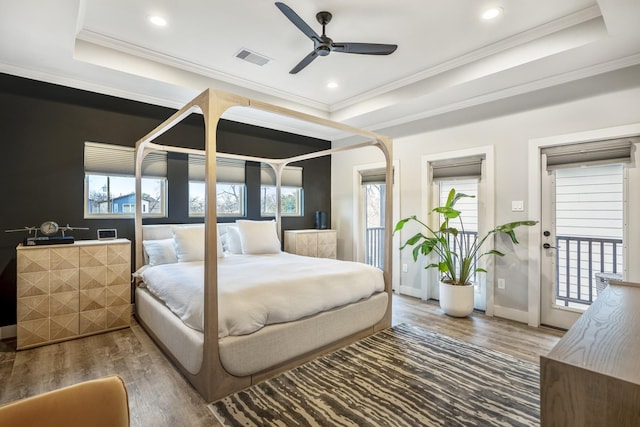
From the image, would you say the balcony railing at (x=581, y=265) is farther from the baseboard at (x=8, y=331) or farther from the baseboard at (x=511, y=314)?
the baseboard at (x=8, y=331)

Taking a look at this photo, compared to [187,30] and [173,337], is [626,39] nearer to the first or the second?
[187,30]

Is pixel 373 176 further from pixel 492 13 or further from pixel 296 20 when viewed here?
pixel 296 20

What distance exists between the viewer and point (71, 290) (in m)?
3.02

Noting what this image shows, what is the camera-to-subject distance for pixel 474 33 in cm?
299

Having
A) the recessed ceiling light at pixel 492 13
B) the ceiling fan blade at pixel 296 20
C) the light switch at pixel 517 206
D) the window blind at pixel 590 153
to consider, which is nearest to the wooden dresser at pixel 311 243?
the light switch at pixel 517 206

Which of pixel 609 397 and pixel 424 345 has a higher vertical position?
pixel 609 397

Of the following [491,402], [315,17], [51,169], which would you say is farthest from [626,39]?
[51,169]

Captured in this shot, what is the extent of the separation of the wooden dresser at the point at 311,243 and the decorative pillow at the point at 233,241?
39.1 inches

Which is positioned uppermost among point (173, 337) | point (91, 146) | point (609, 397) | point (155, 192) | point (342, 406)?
point (91, 146)

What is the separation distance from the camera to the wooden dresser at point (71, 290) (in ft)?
9.26

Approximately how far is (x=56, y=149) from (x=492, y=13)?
444 cm

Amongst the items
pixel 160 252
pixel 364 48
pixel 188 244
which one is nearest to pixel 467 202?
pixel 364 48

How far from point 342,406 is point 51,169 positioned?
366 cm

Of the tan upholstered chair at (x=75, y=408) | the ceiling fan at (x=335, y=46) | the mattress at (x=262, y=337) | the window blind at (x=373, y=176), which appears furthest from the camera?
the window blind at (x=373, y=176)
